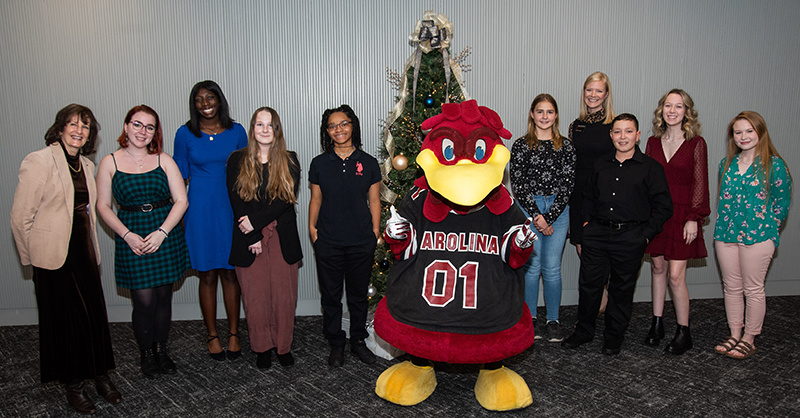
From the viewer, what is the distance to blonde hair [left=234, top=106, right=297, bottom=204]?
284cm

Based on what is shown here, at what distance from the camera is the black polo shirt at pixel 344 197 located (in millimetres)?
2926

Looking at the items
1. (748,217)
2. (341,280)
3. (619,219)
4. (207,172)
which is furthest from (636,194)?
(207,172)

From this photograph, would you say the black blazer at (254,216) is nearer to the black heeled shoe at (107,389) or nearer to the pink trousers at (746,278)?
the black heeled shoe at (107,389)

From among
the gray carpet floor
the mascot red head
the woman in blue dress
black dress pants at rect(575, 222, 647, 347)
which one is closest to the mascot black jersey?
the mascot red head

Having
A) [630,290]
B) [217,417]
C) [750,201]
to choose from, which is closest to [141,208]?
[217,417]

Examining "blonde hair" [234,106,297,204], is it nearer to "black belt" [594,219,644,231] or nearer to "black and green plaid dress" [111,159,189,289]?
"black and green plaid dress" [111,159,189,289]

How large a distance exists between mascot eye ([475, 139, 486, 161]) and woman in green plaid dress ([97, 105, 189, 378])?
1760 mm

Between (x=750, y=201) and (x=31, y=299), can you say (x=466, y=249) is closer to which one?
(x=750, y=201)

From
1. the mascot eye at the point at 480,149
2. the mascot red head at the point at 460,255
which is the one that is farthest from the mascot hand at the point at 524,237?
the mascot eye at the point at 480,149

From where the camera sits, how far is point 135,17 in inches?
147

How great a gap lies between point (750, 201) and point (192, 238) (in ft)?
11.5

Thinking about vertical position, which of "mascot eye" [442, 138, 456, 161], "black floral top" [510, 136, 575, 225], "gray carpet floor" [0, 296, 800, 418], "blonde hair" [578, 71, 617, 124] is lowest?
"gray carpet floor" [0, 296, 800, 418]

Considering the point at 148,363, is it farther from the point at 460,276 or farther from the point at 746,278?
the point at 746,278

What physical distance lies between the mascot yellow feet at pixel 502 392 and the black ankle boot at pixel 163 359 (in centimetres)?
188
